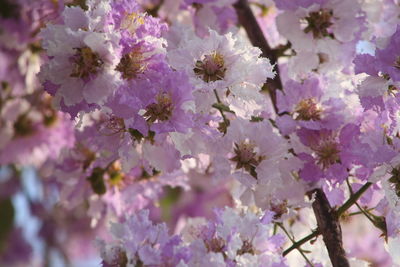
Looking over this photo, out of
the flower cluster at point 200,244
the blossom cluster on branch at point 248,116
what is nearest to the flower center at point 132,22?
the blossom cluster on branch at point 248,116

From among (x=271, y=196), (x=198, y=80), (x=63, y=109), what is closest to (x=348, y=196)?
(x=271, y=196)

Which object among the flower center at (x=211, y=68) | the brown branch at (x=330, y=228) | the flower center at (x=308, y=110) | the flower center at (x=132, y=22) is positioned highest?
the flower center at (x=308, y=110)

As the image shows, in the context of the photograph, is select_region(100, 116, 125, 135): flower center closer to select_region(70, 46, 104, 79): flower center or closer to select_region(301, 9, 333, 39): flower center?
select_region(70, 46, 104, 79): flower center

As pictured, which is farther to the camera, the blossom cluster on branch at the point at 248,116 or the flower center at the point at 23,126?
the flower center at the point at 23,126

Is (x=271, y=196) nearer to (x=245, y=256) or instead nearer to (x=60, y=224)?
(x=245, y=256)

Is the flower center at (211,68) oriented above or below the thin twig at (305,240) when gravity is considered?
below

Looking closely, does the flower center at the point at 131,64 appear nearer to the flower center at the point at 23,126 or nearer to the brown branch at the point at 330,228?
the brown branch at the point at 330,228
